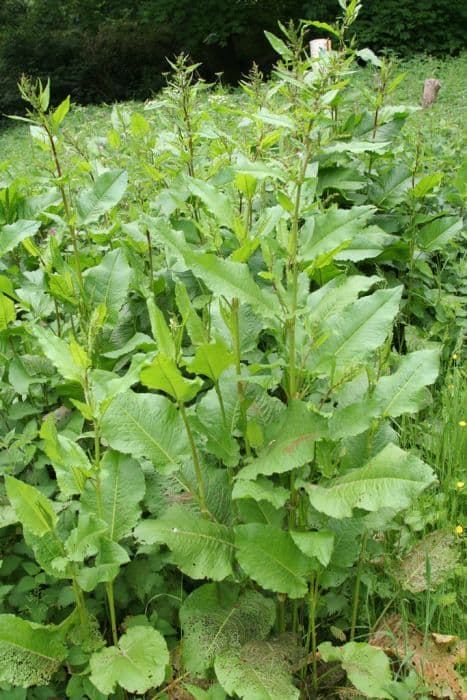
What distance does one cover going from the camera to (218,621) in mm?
1759

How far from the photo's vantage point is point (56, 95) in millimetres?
18328

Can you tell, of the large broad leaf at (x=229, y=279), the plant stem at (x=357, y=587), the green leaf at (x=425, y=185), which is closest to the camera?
the large broad leaf at (x=229, y=279)

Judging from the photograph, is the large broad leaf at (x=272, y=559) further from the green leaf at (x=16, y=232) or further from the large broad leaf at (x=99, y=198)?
the green leaf at (x=16, y=232)

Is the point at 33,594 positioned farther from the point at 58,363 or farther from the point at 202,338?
the point at 202,338

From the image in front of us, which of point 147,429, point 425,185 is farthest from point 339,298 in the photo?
point 425,185

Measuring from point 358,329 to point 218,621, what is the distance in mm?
817

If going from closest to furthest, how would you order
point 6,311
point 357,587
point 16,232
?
point 357,587 < point 6,311 < point 16,232

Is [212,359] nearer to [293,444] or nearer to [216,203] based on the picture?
[293,444]

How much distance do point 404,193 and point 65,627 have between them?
231cm

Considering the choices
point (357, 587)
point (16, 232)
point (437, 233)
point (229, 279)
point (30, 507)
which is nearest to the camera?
point (229, 279)

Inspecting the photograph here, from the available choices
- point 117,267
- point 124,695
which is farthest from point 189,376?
point 124,695

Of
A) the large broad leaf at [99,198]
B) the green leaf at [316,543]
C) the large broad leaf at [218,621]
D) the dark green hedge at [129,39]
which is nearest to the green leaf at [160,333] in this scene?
the green leaf at [316,543]

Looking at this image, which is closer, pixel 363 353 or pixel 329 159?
pixel 363 353

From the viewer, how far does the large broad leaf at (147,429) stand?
5.71ft
